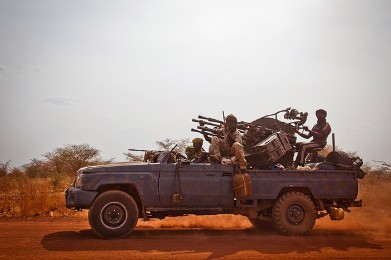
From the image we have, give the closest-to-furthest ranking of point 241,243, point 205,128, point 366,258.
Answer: point 366,258 < point 241,243 < point 205,128

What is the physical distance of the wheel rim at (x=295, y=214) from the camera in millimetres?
8914

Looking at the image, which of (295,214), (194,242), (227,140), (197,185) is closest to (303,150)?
(295,214)

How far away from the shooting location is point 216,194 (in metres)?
8.40

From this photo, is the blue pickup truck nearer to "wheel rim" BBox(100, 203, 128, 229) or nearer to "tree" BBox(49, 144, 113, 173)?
"wheel rim" BBox(100, 203, 128, 229)

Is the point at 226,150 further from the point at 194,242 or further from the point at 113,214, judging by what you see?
the point at 113,214

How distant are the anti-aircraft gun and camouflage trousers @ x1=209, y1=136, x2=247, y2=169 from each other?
51 centimetres

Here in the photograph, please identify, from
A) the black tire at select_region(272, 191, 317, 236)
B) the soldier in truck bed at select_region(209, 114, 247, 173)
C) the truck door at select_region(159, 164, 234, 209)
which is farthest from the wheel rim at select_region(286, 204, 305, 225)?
the soldier in truck bed at select_region(209, 114, 247, 173)

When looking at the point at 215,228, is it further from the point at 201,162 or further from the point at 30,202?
the point at 30,202

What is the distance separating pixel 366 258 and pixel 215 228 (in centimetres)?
430

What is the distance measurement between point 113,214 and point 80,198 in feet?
2.32

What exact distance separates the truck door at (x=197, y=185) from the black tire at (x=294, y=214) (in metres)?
1.17

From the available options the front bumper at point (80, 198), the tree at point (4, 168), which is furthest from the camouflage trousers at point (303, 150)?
the tree at point (4, 168)

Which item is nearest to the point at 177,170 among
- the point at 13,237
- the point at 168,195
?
the point at 168,195

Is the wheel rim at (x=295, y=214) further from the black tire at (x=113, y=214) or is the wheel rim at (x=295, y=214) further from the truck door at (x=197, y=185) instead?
the black tire at (x=113, y=214)
